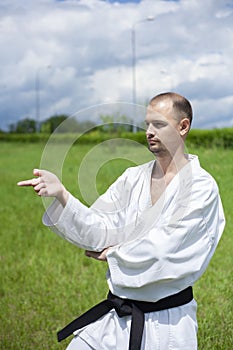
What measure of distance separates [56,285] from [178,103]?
142 inches

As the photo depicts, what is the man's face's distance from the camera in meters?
2.92

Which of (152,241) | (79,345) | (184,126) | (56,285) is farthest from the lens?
(56,285)

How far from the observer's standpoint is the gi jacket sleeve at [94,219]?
3.03 metres

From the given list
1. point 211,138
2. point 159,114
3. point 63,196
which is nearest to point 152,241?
Answer: point 63,196

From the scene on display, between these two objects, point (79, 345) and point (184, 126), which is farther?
point (79, 345)

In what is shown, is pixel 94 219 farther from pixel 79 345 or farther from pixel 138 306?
pixel 79 345

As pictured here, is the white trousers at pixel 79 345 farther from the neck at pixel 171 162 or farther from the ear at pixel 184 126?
the ear at pixel 184 126

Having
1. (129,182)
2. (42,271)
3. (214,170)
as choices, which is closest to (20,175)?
(214,170)

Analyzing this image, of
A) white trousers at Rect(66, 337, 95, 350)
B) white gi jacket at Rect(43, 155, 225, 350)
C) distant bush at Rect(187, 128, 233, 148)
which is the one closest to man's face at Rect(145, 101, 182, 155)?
white gi jacket at Rect(43, 155, 225, 350)

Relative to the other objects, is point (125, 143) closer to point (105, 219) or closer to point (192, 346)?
point (105, 219)

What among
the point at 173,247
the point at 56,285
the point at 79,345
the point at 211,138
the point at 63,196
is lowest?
the point at 211,138

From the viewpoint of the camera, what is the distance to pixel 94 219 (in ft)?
10.1

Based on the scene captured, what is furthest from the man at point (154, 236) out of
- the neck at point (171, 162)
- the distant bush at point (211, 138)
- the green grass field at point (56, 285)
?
the distant bush at point (211, 138)

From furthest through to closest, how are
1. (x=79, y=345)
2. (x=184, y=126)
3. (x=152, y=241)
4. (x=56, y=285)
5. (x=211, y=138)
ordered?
1. (x=211, y=138)
2. (x=56, y=285)
3. (x=79, y=345)
4. (x=184, y=126)
5. (x=152, y=241)
